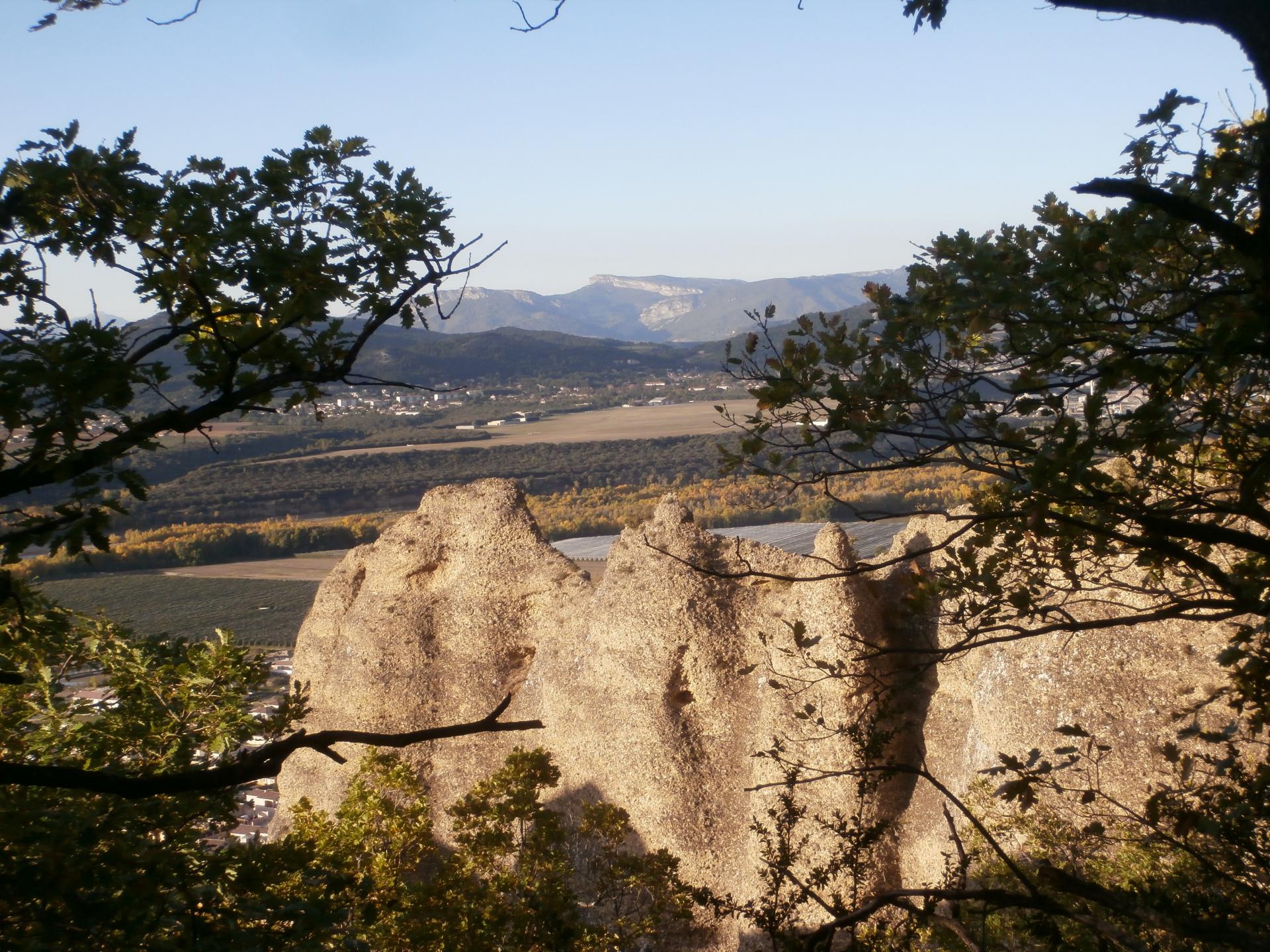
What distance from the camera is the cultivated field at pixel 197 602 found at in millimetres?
35625

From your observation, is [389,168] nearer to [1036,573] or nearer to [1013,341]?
[1013,341]

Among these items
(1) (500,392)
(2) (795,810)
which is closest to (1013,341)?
(2) (795,810)

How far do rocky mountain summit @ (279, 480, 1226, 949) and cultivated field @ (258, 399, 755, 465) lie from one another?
47746 millimetres

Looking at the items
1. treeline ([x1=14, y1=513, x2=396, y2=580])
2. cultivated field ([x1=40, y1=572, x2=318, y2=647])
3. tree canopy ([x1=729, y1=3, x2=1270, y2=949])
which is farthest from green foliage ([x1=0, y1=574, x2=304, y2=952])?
treeline ([x1=14, y1=513, x2=396, y2=580])

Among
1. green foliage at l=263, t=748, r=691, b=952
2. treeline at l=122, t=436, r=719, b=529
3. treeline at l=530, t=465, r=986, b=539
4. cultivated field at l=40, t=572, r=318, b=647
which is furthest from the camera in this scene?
treeline at l=122, t=436, r=719, b=529

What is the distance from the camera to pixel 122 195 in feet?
16.0

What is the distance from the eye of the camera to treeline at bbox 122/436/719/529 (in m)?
56.5

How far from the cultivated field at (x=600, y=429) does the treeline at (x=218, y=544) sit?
48.1ft

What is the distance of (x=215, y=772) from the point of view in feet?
13.5

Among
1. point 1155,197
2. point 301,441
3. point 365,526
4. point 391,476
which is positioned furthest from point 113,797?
point 301,441

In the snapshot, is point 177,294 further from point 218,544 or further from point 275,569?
point 218,544

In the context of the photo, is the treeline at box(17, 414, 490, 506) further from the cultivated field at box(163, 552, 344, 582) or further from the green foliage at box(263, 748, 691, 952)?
the green foliage at box(263, 748, 691, 952)

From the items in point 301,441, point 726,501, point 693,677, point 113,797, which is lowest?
point 726,501

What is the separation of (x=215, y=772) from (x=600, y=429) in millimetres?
69123
